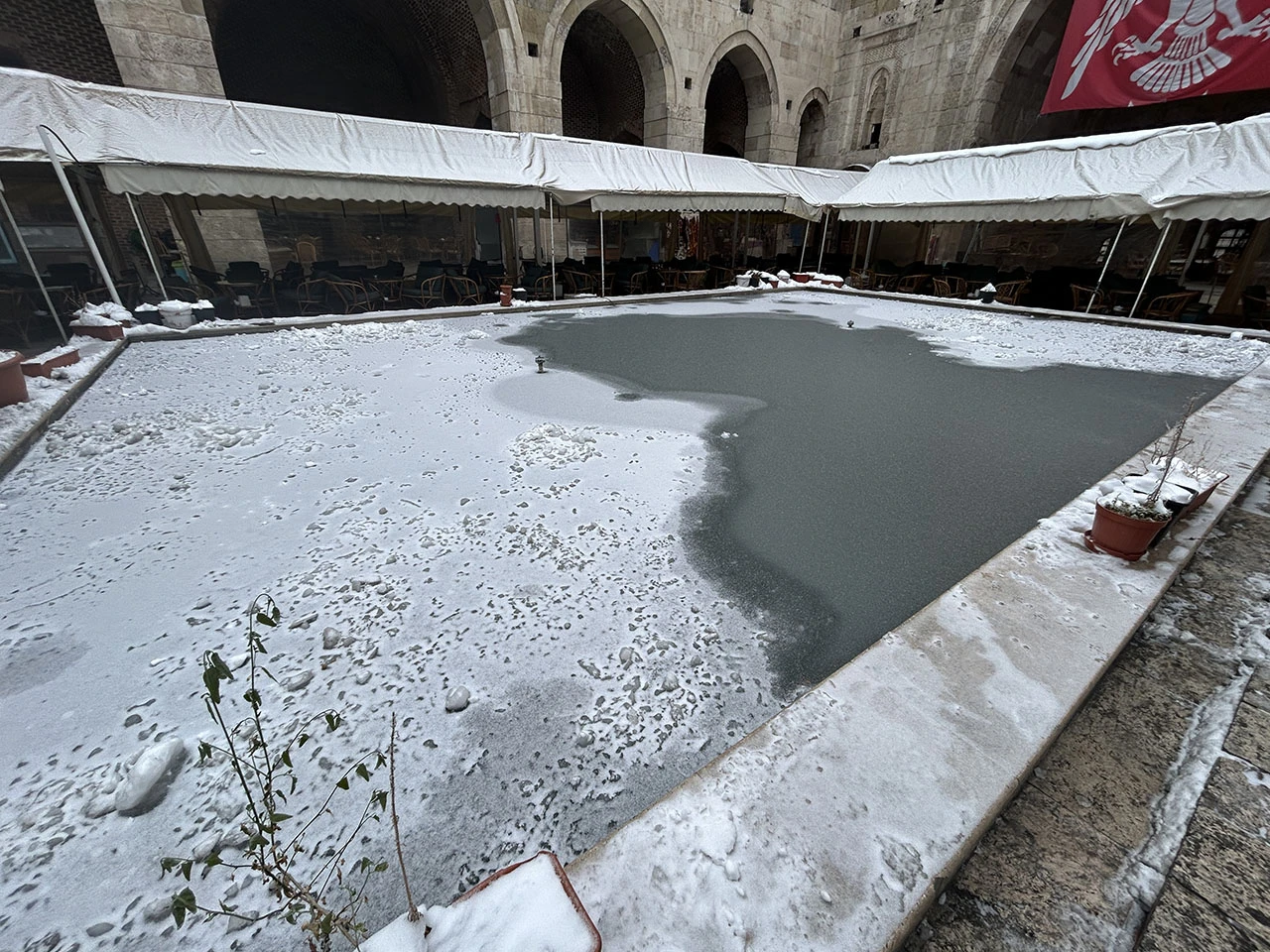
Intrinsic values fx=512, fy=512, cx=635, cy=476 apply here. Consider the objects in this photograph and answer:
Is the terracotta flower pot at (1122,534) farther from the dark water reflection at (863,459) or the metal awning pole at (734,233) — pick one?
the metal awning pole at (734,233)

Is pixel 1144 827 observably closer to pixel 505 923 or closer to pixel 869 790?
pixel 869 790

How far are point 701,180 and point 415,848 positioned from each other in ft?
40.9

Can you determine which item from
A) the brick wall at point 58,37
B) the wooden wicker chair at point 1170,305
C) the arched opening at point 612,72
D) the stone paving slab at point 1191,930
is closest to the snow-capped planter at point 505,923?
the stone paving slab at point 1191,930

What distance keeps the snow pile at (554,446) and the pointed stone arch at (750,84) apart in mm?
16182

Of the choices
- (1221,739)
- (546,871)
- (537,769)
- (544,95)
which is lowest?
(537,769)

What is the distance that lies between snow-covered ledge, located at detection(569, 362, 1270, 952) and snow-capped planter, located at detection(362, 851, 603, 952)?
0.11m

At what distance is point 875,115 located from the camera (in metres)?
17.8

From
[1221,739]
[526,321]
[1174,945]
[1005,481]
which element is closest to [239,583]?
[1174,945]

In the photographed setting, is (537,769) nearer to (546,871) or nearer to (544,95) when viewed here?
(546,871)

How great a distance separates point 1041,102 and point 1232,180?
1228cm

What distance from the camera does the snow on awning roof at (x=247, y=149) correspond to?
248 inches

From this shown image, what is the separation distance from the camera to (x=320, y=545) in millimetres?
2557

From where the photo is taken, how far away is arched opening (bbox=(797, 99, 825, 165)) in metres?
19.2

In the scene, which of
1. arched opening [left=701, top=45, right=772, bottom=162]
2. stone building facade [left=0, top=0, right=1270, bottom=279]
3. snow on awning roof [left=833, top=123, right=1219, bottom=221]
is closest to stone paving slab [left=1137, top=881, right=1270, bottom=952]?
snow on awning roof [left=833, top=123, right=1219, bottom=221]
